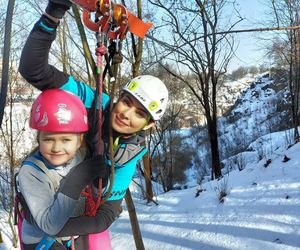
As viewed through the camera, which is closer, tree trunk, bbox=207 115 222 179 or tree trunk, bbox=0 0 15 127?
tree trunk, bbox=0 0 15 127

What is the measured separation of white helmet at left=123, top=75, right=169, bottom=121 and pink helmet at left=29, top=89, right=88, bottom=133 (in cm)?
30

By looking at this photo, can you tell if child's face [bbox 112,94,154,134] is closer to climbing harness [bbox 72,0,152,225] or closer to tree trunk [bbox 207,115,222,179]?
climbing harness [bbox 72,0,152,225]

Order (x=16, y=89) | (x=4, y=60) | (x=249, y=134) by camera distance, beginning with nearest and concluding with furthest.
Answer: (x=4, y=60)
(x=16, y=89)
(x=249, y=134)

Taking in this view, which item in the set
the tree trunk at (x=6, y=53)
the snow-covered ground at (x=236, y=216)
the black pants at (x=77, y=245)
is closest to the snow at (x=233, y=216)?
the snow-covered ground at (x=236, y=216)

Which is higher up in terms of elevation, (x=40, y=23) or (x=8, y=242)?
(x=40, y=23)

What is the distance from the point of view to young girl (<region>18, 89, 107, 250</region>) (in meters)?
1.14

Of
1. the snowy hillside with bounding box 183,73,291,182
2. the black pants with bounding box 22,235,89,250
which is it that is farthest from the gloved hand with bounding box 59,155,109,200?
the snowy hillside with bounding box 183,73,291,182

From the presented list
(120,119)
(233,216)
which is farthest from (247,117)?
(120,119)

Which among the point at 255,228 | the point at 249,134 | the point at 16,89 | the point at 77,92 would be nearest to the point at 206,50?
the point at 16,89

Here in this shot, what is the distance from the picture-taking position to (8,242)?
6.16 meters

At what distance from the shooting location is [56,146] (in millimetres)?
1206

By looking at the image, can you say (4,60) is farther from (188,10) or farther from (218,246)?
(188,10)

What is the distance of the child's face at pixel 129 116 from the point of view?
141 centimetres

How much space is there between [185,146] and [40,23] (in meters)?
22.7
